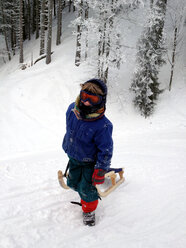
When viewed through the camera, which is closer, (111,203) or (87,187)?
(87,187)

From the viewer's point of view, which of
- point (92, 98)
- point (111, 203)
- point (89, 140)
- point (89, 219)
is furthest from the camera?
point (111, 203)

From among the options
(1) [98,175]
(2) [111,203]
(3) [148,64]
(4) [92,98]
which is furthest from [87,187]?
(3) [148,64]

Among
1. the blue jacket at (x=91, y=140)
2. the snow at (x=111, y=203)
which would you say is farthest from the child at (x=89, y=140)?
the snow at (x=111, y=203)

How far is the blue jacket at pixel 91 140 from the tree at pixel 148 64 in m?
8.96

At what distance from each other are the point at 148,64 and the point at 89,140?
31.1ft

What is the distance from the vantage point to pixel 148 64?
10.7m

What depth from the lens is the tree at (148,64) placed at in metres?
10.6

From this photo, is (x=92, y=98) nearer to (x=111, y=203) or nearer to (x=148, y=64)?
(x=111, y=203)

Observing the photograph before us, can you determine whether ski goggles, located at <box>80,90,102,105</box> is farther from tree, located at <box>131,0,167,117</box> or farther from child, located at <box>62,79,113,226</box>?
tree, located at <box>131,0,167,117</box>

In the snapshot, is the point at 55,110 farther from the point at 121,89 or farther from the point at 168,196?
the point at 168,196

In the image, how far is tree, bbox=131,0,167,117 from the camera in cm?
1057

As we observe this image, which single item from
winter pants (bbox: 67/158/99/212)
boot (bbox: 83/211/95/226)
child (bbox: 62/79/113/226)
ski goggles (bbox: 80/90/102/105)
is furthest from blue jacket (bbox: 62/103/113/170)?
boot (bbox: 83/211/95/226)

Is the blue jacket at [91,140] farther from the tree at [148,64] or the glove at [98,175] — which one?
the tree at [148,64]

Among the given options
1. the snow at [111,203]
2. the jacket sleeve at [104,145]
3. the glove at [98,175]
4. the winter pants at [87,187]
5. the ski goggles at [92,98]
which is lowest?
the snow at [111,203]
